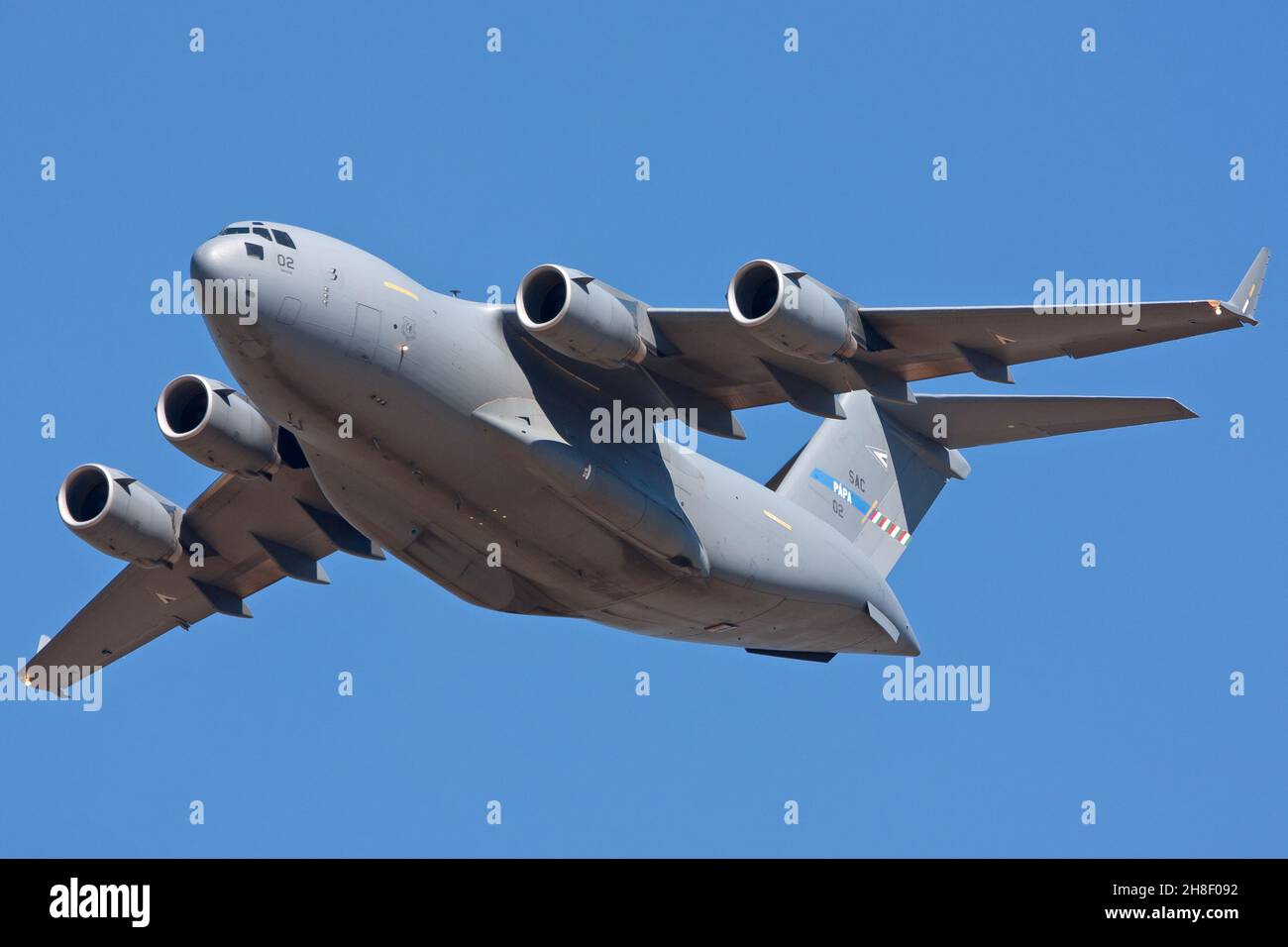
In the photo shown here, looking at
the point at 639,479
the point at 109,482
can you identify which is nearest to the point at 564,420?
the point at 639,479

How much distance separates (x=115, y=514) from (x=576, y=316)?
5396 millimetres

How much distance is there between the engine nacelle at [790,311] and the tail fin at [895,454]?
10.6 ft

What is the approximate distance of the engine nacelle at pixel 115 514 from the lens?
17172 millimetres

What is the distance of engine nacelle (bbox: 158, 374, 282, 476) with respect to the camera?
52.1 feet

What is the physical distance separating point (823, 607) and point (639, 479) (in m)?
2.69

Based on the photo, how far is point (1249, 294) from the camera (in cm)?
1438

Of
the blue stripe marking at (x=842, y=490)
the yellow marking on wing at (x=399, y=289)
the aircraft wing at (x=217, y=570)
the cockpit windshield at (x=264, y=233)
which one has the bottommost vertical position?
the aircraft wing at (x=217, y=570)

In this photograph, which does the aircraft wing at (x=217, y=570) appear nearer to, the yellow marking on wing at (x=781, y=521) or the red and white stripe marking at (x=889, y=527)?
the yellow marking on wing at (x=781, y=521)

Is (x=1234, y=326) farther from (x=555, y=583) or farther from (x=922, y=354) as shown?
(x=555, y=583)

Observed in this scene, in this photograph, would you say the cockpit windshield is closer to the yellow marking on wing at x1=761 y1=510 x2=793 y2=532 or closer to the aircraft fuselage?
the aircraft fuselage

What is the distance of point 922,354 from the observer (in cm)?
1521

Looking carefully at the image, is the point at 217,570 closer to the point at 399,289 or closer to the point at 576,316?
the point at 399,289

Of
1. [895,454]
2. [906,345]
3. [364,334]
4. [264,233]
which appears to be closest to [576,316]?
[364,334]

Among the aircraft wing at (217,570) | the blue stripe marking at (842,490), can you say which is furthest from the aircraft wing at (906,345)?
the aircraft wing at (217,570)
